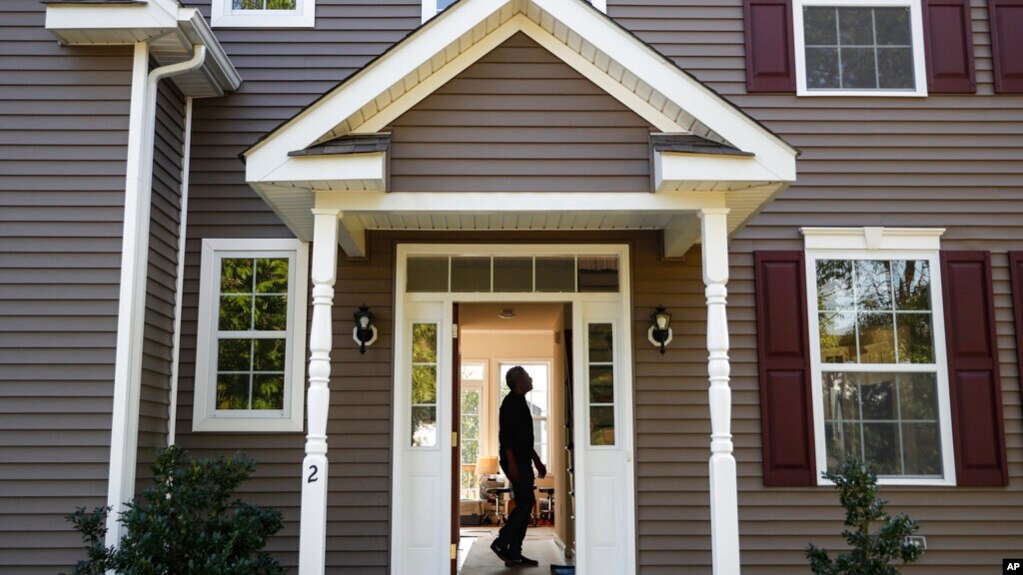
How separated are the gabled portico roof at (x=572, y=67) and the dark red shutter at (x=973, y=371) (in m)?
2.06

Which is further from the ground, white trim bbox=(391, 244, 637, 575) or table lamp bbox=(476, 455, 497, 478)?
white trim bbox=(391, 244, 637, 575)

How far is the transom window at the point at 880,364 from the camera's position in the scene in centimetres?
645

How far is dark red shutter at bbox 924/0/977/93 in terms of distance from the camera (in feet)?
22.3

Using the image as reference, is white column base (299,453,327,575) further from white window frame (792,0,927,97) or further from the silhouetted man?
white window frame (792,0,927,97)

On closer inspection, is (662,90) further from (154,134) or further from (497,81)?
(154,134)

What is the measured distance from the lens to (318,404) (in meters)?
5.08

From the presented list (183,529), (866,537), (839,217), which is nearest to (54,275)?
(183,529)

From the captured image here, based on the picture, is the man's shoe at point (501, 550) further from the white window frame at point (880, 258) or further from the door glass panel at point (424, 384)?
the white window frame at point (880, 258)

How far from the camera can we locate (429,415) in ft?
21.7

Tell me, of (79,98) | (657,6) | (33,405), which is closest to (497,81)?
(657,6)

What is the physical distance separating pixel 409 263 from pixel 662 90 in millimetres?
2383

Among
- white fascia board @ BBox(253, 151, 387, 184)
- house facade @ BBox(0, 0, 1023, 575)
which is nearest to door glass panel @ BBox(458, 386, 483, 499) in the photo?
house facade @ BBox(0, 0, 1023, 575)

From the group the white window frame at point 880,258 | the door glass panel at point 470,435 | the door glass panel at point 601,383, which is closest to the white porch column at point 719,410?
the door glass panel at point 601,383

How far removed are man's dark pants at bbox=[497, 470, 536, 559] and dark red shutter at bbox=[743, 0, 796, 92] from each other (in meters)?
3.46
